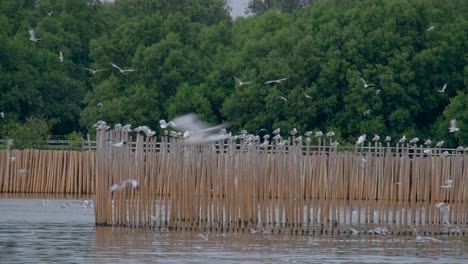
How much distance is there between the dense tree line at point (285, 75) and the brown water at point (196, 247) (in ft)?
102

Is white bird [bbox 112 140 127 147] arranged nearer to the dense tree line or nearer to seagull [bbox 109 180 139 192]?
seagull [bbox 109 180 139 192]

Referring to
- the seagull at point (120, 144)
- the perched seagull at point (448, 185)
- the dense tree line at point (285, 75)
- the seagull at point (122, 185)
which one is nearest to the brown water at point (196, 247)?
the seagull at point (122, 185)

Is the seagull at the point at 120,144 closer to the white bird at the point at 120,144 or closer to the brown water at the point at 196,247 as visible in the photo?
the white bird at the point at 120,144

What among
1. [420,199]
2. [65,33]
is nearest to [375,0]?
[65,33]

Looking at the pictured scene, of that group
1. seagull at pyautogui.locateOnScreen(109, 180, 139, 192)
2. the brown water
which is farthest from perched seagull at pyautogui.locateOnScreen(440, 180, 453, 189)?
seagull at pyautogui.locateOnScreen(109, 180, 139, 192)

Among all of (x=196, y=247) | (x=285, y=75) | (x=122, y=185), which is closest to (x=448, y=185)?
(x=196, y=247)

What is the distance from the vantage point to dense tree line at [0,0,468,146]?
244 ft

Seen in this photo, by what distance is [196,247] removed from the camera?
34.8 m

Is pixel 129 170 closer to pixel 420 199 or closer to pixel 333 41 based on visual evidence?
pixel 420 199

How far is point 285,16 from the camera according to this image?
3354 inches

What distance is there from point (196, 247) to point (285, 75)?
41404 mm

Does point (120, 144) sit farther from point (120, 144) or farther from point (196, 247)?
point (196, 247)

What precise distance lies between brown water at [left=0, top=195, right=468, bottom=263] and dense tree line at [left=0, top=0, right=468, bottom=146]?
31225mm

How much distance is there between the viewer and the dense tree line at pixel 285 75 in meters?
74.4
